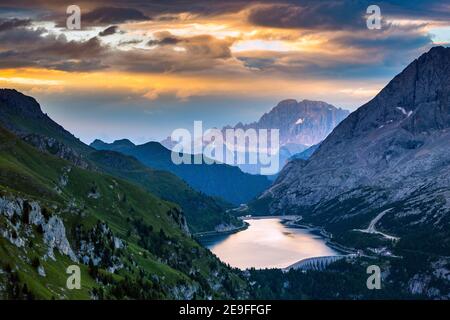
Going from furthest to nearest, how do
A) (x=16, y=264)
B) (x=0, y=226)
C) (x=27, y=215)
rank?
(x=27, y=215)
(x=0, y=226)
(x=16, y=264)
